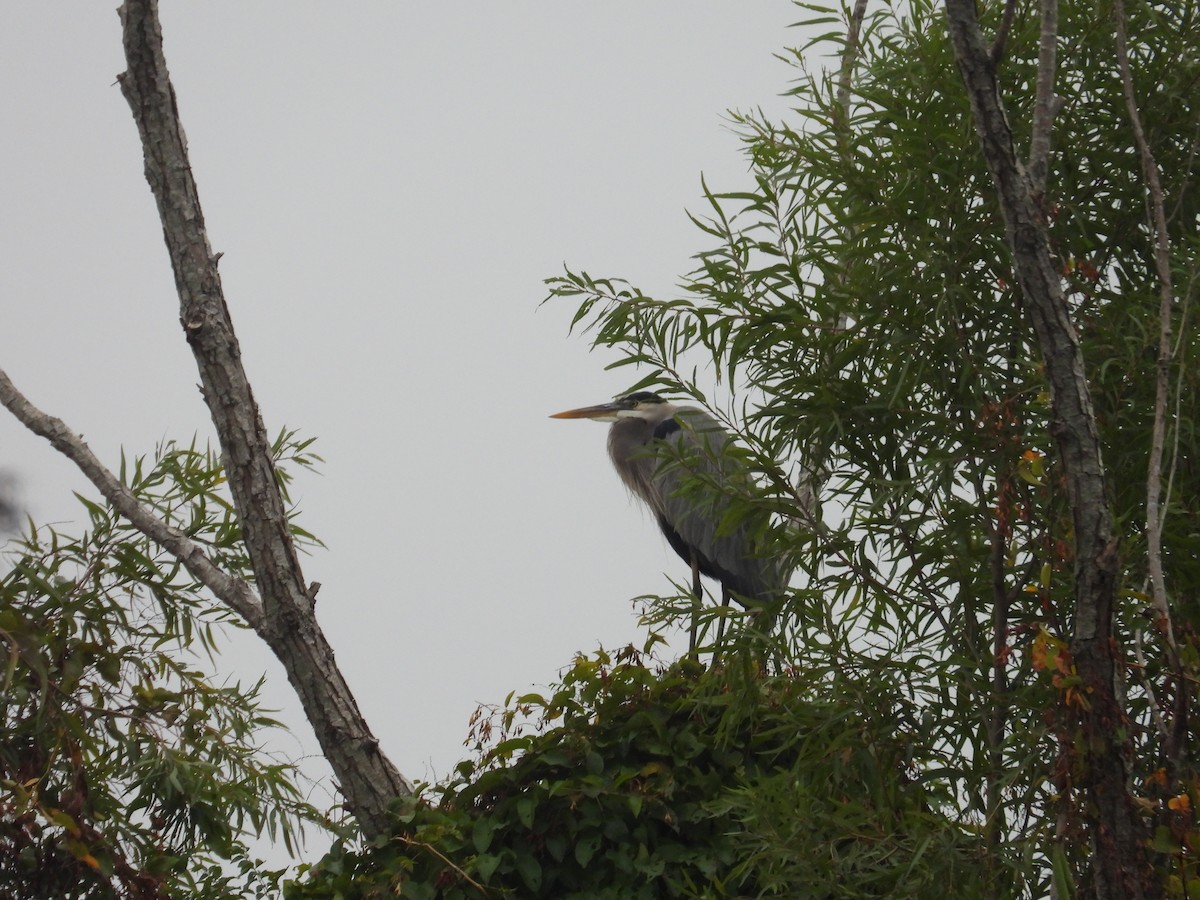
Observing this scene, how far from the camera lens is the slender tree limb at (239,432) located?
2.30m

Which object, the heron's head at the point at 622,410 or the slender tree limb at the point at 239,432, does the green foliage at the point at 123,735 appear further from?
the heron's head at the point at 622,410

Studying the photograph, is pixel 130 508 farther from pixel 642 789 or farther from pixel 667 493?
pixel 667 493

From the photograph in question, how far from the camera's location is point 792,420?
1934 millimetres

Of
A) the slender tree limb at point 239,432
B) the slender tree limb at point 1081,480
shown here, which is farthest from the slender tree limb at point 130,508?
the slender tree limb at point 1081,480

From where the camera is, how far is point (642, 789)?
228 cm

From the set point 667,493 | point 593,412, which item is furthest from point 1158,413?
point 593,412

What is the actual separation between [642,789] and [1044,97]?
4.63 feet

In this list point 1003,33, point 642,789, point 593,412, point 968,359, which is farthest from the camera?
point 593,412

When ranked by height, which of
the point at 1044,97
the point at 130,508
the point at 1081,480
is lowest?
the point at 1081,480

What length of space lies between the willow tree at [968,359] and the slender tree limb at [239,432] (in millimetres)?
676

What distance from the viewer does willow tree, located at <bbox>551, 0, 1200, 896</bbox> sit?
1.67 m

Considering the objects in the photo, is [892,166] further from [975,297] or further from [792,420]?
[792,420]

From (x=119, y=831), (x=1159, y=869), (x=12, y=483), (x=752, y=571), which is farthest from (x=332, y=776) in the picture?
(x=752, y=571)

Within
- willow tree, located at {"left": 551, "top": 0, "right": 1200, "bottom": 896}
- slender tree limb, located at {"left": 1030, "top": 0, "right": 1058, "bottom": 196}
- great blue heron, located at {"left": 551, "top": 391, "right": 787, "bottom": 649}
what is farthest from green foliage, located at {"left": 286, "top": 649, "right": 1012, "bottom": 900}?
great blue heron, located at {"left": 551, "top": 391, "right": 787, "bottom": 649}
